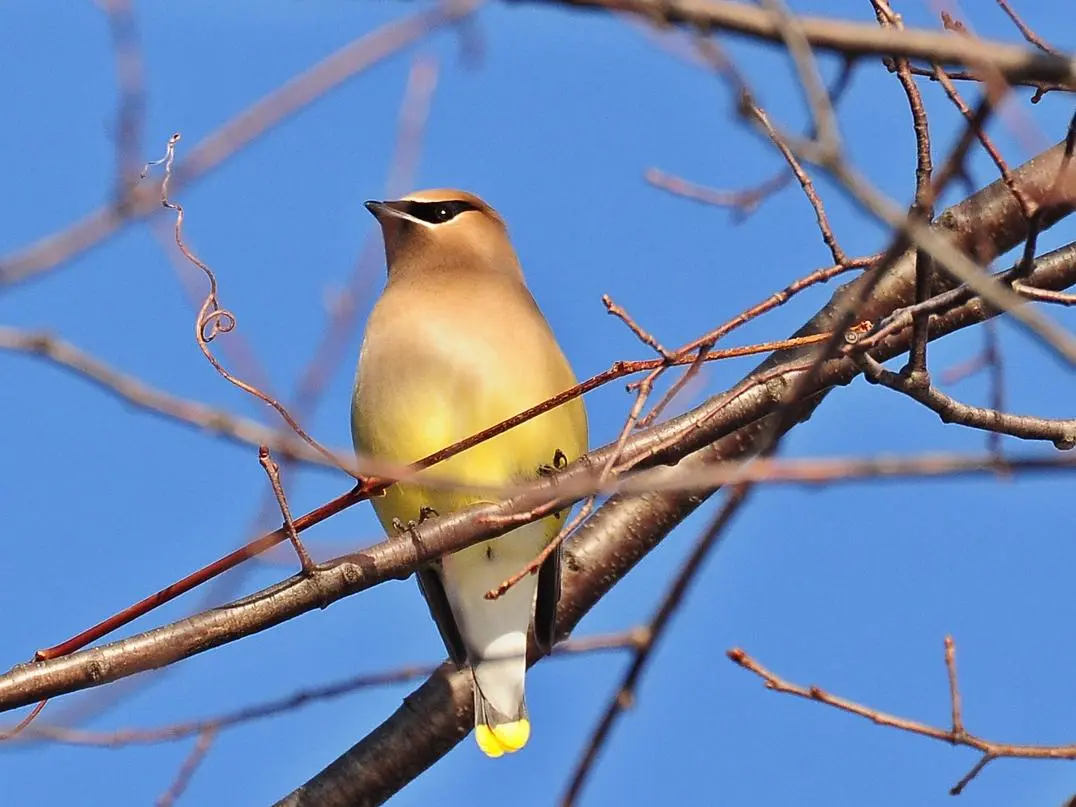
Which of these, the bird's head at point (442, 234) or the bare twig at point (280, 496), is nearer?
the bare twig at point (280, 496)

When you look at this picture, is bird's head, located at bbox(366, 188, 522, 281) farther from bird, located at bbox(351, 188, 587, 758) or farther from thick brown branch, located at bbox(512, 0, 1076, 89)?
thick brown branch, located at bbox(512, 0, 1076, 89)

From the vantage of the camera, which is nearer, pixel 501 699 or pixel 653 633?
pixel 653 633

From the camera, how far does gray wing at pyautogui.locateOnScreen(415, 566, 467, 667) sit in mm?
4652

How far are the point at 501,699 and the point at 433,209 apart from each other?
1674 millimetres

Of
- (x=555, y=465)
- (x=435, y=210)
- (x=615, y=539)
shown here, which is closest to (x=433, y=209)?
(x=435, y=210)

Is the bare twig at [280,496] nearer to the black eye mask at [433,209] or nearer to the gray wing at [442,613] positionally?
the gray wing at [442,613]

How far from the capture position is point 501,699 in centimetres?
458


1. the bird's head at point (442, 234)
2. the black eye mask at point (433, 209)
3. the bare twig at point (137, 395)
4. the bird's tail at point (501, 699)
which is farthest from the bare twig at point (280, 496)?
the black eye mask at point (433, 209)

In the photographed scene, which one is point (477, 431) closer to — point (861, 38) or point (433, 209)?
point (433, 209)

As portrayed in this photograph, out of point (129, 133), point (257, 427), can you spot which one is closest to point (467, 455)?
point (129, 133)

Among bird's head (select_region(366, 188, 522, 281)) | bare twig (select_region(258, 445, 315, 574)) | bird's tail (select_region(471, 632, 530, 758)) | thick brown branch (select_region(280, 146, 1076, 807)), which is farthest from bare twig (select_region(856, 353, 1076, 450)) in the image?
bird's head (select_region(366, 188, 522, 281))

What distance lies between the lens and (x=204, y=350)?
288 centimetres

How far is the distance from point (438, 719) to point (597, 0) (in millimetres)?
3148

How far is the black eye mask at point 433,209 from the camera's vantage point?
536 centimetres
